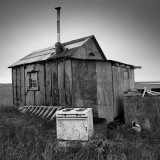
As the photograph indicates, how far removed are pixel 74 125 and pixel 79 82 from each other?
4.11 m

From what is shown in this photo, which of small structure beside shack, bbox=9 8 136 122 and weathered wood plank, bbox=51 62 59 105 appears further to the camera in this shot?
weathered wood plank, bbox=51 62 59 105

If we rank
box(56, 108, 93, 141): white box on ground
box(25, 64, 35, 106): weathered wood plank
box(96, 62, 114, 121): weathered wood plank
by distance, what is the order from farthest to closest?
1. box(25, 64, 35, 106): weathered wood plank
2. box(96, 62, 114, 121): weathered wood plank
3. box(56, 108, 93, 141): white box on ground

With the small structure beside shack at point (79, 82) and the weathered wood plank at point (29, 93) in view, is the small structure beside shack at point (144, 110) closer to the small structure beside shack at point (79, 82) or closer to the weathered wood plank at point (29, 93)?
the small structure beside shack at point (79, 82)

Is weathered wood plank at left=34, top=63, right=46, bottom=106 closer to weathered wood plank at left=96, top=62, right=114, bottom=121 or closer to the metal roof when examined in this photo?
the metal roof

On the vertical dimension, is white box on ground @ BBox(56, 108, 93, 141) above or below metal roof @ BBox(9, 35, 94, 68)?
below

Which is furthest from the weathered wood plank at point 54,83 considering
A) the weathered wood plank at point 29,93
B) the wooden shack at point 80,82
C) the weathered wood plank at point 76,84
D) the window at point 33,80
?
the weathered wood plank at point 29,93

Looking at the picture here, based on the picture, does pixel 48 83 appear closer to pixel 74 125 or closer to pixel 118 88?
pixel 118 88

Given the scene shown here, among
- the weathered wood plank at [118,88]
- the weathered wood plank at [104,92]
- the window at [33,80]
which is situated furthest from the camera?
the window at [33,80]

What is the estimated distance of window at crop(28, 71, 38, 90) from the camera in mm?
10646

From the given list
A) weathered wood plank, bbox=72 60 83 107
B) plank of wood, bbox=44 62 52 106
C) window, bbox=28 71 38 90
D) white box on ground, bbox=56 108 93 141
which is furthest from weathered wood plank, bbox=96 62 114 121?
window, bbox=28 71 38 90

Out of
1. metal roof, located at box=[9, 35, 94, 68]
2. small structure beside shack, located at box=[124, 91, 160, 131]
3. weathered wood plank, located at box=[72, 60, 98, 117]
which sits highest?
metal roof, located at box=[9, 35, 94, 68]

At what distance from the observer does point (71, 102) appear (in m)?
8.34

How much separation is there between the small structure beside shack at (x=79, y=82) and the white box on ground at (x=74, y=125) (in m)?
3.65

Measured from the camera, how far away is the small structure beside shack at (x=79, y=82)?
8445 millimetres
